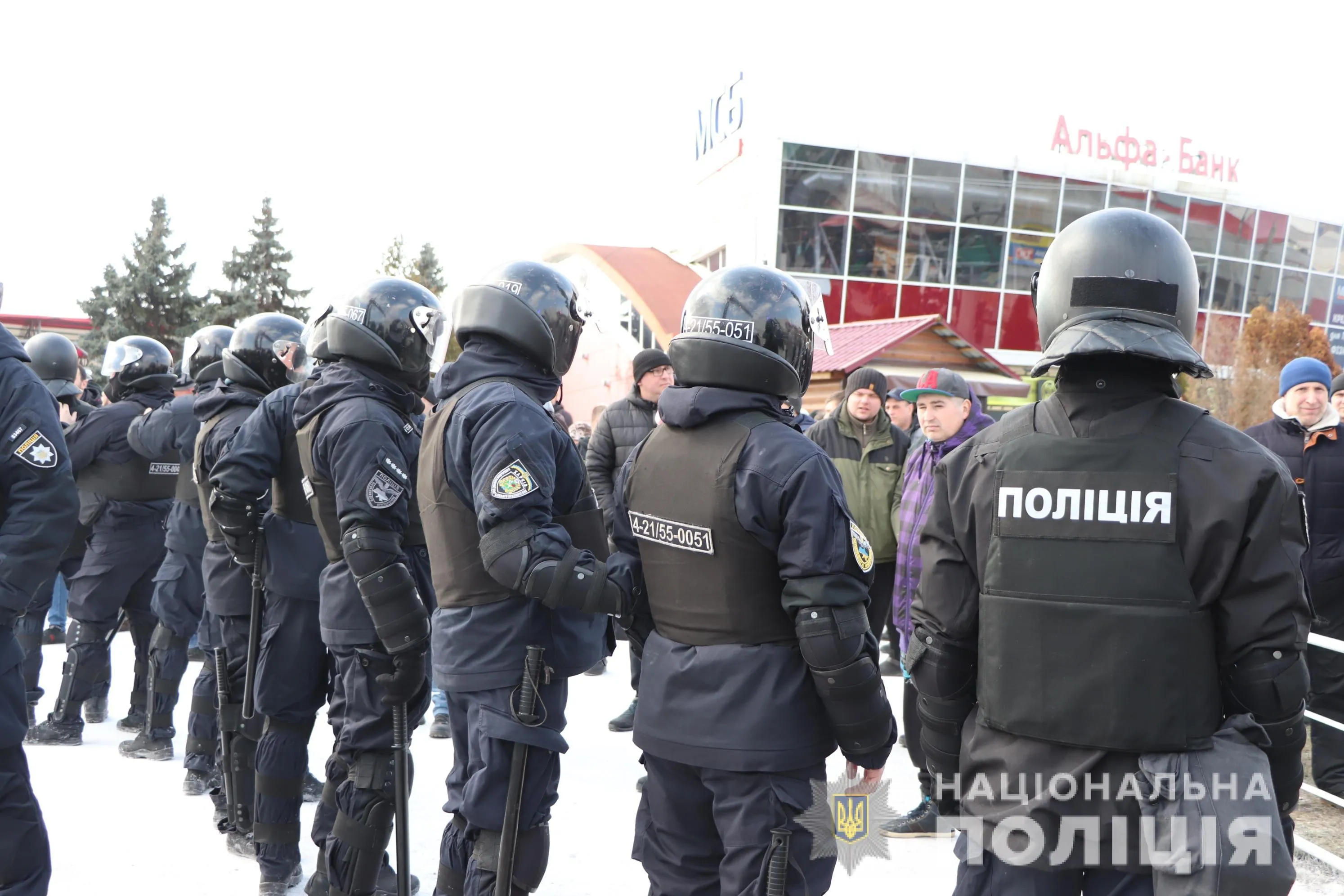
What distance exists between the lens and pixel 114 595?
5.98 m

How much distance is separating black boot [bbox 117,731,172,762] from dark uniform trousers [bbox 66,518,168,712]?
49cm

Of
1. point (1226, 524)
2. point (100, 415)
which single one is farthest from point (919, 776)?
point (100, 415)

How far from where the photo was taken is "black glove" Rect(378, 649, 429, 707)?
343 cm

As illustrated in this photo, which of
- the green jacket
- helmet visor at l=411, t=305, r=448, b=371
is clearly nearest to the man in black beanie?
the green jacket

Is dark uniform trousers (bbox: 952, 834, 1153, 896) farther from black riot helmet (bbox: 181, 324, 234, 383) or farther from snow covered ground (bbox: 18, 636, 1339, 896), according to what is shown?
black riot helmet (bbox: 181, 324, 234, 383)

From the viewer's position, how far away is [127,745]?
18.4 feet

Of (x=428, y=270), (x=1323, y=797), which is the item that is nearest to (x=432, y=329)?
(x=1323, y=797)

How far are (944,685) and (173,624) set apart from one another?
477cm

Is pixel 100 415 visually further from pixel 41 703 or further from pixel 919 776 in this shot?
pixel 919 776

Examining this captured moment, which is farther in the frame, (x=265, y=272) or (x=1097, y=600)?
(x=265, y=272)

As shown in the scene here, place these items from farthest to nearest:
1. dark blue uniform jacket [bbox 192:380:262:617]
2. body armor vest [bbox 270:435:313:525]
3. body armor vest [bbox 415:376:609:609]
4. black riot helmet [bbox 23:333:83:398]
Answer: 1. black riot helmet [bbox 23:333:83:398]
2. dark blue uniform jacket [bbox 192:380:262:617]
3. body armor vest [bbox 270:435:313:525]
4. body armor vest [bbox 415:376:609:609]

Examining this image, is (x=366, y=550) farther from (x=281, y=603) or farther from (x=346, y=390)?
(x=281, y=603)

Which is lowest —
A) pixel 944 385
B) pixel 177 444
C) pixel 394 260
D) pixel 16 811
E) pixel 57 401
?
pixel 16 811

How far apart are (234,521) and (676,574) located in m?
2.35
